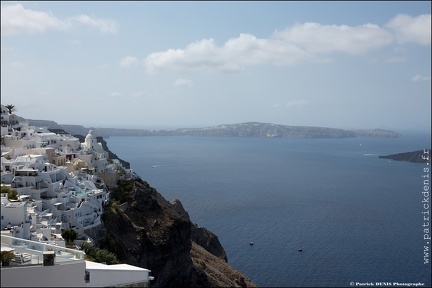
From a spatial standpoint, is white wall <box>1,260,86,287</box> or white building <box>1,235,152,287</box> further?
white building <box>1,235,152,287</box>

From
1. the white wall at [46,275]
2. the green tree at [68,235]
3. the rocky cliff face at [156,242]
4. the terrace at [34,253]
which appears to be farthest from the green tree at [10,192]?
the white wall at [46,275]

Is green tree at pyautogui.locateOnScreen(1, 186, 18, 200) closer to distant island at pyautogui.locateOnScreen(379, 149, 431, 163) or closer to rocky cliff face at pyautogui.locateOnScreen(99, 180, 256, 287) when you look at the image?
rocky cliff face at pyautogui.locateOnScreen(99, 180, 256, 287)

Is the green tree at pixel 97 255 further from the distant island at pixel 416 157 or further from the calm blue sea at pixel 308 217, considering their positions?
the distant island at pixel 416 157

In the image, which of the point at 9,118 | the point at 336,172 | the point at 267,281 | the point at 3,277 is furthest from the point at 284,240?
the point at 336,172

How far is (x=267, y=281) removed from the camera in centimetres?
4762

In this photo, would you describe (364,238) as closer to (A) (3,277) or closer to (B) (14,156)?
(B) (14,156)

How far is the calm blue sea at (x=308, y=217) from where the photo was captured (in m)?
51.1

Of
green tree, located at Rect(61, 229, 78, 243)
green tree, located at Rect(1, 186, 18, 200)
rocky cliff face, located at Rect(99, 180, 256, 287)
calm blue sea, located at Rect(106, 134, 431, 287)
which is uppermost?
green tree, located at Rect(1, 186, 18, 200)

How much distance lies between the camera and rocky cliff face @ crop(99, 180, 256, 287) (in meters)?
32.1

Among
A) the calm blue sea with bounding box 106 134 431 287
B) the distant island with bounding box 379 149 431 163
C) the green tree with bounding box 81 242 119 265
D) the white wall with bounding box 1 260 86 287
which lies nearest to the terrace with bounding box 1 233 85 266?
the white wall with bounding box 1 260 86 287

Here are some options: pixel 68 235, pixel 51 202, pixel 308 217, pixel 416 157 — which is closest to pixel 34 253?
pixel 68 235

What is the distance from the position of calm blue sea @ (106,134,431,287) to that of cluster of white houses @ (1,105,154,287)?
22418 mm

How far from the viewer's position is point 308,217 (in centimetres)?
7475

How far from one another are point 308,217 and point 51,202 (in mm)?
52913
